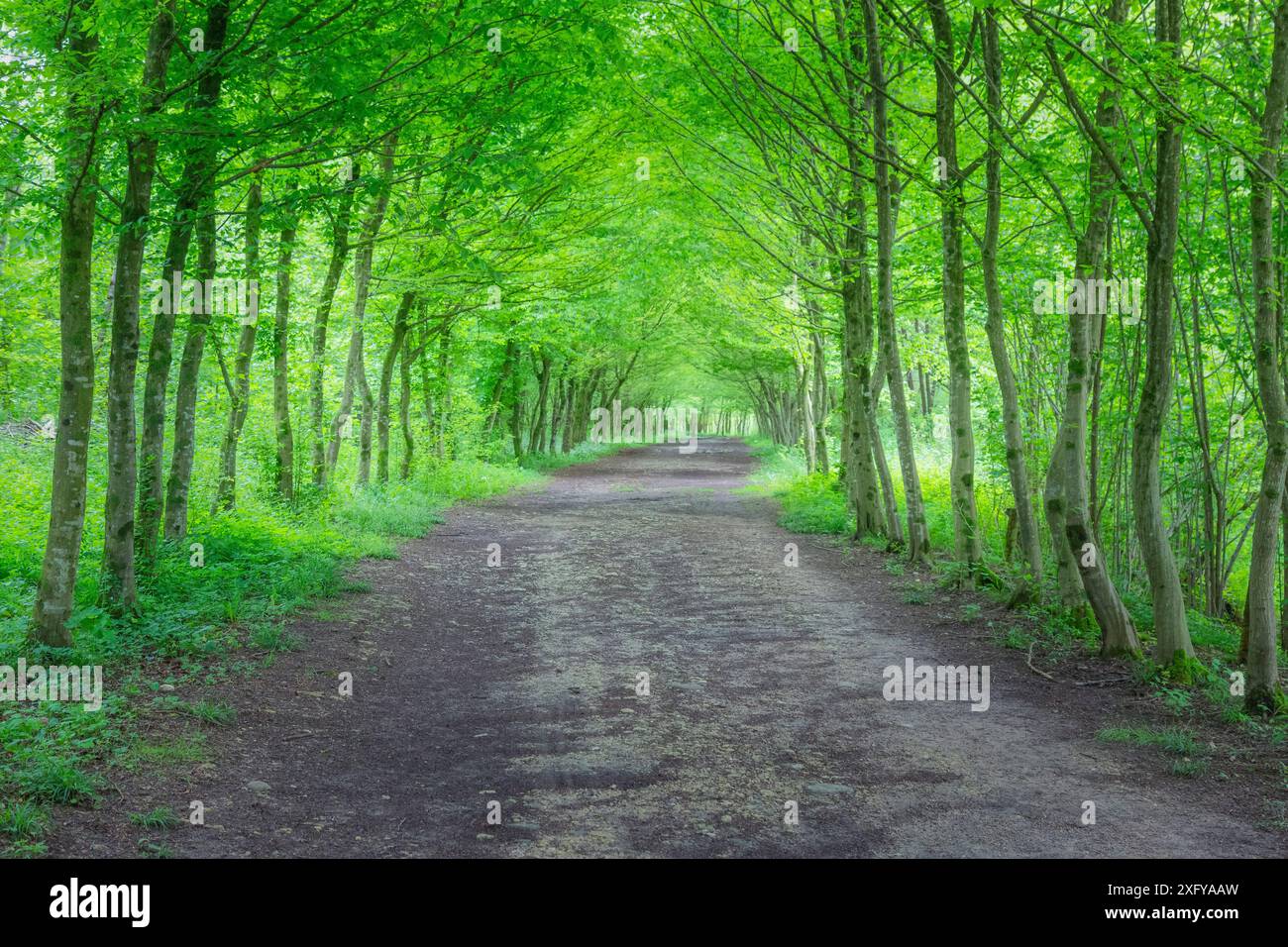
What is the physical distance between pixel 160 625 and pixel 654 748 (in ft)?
14.7

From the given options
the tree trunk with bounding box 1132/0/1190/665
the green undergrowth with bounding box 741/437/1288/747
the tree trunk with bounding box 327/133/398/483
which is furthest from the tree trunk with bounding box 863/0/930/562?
the tree trunk with bounding box 327/133/398/483

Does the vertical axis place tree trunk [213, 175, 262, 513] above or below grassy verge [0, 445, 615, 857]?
above

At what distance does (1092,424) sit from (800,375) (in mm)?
18756

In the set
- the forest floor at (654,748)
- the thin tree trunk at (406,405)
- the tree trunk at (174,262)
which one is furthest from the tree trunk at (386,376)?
the tree trunk at (174,262)

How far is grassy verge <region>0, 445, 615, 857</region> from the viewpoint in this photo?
198 inches

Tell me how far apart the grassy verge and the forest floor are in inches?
7.9

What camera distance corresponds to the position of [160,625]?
26.0 feet

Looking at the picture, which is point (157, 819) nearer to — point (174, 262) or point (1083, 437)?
point (174, 262)

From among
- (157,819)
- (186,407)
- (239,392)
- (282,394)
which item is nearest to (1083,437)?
(157,819)

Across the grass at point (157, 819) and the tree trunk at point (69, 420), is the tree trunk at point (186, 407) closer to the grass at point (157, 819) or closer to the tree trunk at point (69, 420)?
the tree trunk at point (69, 420)

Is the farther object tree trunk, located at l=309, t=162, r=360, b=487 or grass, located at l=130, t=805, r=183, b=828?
tree trunk, located at l=309, t=162, r=360, b=487

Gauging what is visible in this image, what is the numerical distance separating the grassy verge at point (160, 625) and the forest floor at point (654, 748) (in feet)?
0.66

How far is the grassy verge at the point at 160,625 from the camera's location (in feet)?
16.5

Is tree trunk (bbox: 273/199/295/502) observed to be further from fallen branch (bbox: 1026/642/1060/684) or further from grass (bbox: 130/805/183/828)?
fallen branch (bbox: 1026/642/1060/684)
